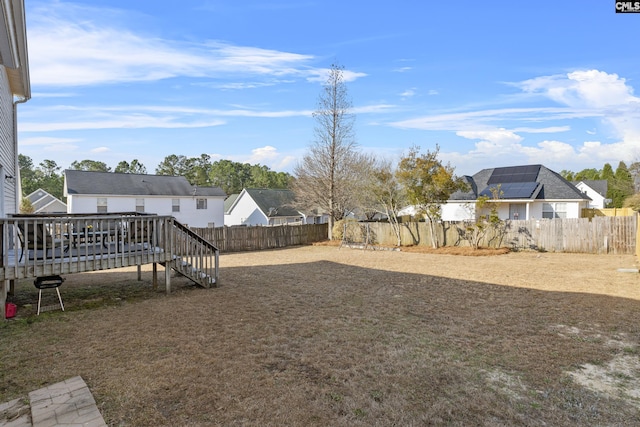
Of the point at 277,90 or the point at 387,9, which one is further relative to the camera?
the point at 277,90

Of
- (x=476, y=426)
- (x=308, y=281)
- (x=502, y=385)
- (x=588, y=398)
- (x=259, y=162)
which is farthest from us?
(x=259, y=162)

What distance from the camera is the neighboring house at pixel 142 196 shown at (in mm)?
24031

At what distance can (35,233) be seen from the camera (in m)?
5.94

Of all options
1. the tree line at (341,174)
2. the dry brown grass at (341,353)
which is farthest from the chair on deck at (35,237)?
the tree line at (341,174)

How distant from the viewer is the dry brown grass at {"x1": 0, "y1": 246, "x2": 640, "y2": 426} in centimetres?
309

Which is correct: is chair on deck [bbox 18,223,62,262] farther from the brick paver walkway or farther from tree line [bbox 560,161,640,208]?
tree line [bbox 560,161,640,208]

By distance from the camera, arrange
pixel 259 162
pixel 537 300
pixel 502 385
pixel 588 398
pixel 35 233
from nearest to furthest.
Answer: pixel 588 398 → pixel 502 385 → pixel 35 233 → pixel 537 300 → pixel 259 162

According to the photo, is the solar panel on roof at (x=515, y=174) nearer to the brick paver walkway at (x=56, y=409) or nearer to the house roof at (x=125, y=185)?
the house roof at (x=125, y=185)

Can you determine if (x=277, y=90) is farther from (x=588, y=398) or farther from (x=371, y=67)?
Result: (x=588, y=398)

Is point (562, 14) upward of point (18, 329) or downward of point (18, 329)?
upward

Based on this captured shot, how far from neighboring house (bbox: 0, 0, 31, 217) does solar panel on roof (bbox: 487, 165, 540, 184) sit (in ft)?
80.8

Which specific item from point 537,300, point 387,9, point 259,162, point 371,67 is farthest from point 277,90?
point 259,162

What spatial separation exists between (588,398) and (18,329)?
7.20 m

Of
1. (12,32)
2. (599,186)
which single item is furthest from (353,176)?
(599,186)
